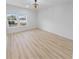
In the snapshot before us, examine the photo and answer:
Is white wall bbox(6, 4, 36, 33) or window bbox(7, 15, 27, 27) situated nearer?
white wall bbox(6, 4, 36, 33)

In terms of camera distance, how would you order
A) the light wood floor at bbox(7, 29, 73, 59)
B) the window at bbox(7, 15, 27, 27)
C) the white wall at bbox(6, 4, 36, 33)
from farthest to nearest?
the window at bbox(7, 15, 27, 27) < the white wall at bbox(6, 4, 36, 33) < the light wood floor at bbox(7, 29, 73, 59)

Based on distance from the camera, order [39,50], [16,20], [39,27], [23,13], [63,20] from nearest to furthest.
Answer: [39,50], [63,20], [16,20], [23,13], [39,27]

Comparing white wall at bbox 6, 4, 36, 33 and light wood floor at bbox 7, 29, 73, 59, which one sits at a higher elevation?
white wall at bbox 6, 4, 36, 33

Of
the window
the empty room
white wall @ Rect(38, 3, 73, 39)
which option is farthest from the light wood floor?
the window

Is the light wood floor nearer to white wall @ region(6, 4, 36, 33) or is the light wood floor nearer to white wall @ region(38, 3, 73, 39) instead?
white wall @ region(38, 3, 73, 39)

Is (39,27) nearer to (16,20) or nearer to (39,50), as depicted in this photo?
(16,20)

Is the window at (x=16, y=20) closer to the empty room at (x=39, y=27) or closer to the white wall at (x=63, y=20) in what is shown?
the empty room at (x=39, y=27)

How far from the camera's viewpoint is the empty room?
3998 mm

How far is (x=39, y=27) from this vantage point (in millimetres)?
11492

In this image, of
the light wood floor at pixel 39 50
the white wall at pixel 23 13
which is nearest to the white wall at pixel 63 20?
the light wood floor at pixel 39 50

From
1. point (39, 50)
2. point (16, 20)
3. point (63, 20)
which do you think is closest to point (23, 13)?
point (16, 20)

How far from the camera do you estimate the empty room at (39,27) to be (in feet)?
13.1

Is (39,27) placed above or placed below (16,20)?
below
